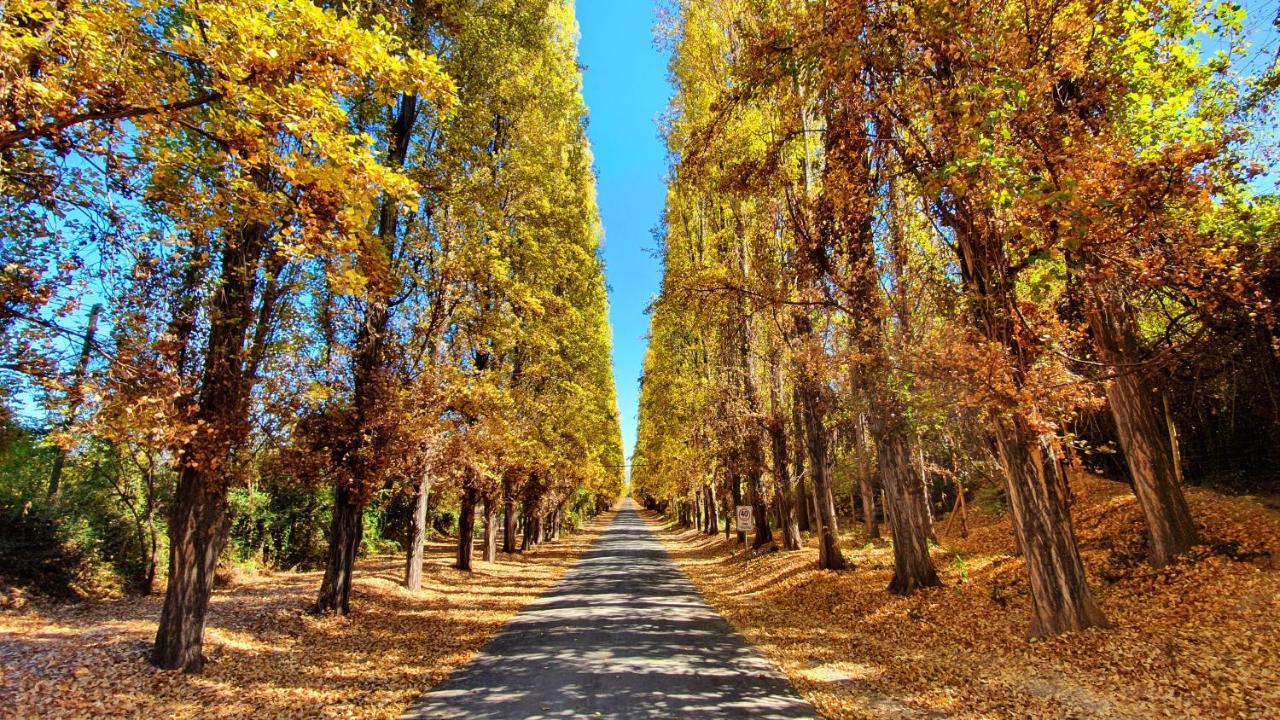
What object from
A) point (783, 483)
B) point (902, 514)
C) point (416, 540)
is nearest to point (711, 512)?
point (783, 483)

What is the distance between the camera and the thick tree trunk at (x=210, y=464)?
6.71m

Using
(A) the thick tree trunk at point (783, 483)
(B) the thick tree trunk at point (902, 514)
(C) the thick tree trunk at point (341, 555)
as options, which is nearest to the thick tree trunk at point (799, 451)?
(A) the thick tree trunk at point (783, 483)

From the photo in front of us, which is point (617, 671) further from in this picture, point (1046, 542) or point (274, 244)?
point (274, 244)

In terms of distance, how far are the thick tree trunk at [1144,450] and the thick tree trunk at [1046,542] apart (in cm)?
317

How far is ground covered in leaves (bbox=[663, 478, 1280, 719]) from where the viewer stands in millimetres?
5629

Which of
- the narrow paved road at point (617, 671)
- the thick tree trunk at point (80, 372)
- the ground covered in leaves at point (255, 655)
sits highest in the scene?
the thick tree trunk at point (80, 372)

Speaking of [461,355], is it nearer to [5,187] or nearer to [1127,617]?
[5,187]

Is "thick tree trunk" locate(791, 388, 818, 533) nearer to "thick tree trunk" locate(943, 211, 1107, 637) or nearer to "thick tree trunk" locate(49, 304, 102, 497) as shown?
"thick tree trunk" locate(943, 211, 1107, 637)

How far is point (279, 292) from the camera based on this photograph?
7949mm

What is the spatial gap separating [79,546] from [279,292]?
8718 millimetres

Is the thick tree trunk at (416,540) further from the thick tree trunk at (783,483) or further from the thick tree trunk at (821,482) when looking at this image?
the thick tree trunk at (783,483)

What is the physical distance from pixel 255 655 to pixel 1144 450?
13.8 meters

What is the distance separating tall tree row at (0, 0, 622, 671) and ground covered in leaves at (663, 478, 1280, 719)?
271 inches

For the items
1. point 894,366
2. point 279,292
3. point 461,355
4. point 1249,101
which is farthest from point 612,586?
point 1249,101
